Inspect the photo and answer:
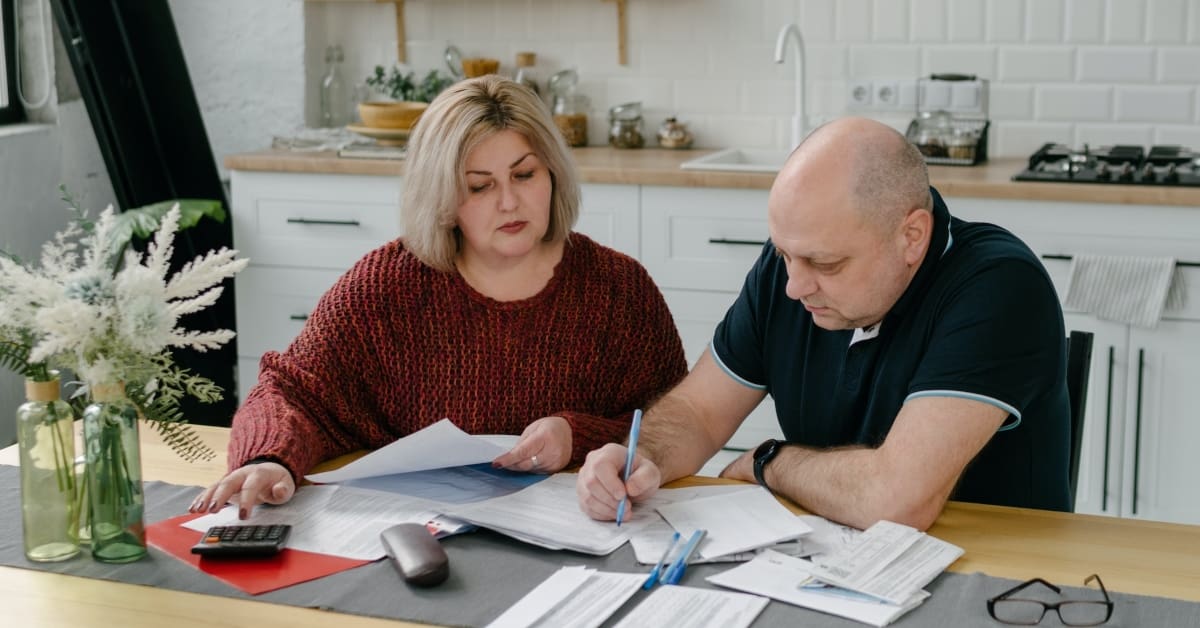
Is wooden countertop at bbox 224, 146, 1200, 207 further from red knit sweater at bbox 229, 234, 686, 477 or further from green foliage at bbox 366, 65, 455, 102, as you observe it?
red knit sweater at bbox 229, 234, 686, 477

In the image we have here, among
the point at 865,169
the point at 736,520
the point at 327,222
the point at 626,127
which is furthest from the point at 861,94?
the point at 736,520

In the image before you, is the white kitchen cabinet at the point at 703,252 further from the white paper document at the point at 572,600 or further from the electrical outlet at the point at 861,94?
the white paper document at the point at 572,600

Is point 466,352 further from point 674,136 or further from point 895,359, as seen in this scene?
point 674,136

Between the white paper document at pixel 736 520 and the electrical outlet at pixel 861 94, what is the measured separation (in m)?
2.32

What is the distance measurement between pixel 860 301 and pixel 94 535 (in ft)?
3.20

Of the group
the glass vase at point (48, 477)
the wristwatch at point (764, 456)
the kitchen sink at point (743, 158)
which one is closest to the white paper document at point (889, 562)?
the wristwatch at point (764, 456)

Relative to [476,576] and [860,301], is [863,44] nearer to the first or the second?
[860,301]

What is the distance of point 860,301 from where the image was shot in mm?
1764

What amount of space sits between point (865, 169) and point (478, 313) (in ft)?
2.29

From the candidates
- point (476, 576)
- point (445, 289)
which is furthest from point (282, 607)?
point (445, 289)

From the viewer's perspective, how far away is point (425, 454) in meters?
1.74

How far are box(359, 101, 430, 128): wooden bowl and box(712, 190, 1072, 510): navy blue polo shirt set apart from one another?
196 centimetres

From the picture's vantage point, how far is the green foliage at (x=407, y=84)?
4117 millimetres

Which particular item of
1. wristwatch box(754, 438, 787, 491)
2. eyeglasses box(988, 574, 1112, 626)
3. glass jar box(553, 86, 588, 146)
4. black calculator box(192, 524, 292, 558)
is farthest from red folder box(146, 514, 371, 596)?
glass jar box(553, 86, 588, 146)
